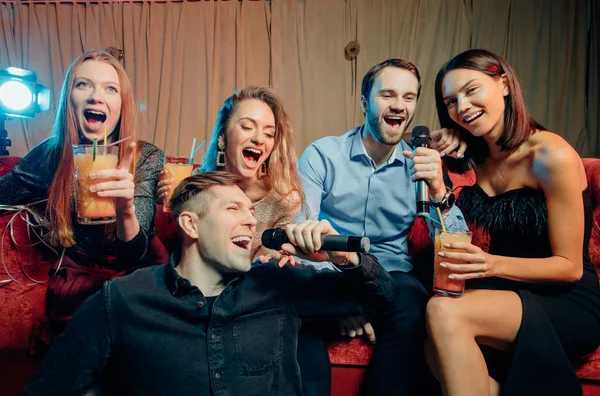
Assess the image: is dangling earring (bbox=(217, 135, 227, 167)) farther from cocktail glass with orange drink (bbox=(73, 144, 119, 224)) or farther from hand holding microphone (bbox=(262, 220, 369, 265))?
hand holding microphone (bbox=(262, 220, 369, 265))

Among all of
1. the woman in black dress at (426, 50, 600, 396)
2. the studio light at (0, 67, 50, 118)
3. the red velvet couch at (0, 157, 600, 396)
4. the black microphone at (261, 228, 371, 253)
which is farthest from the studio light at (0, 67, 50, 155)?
the woman in black dress at (426, 50, 600, 396)

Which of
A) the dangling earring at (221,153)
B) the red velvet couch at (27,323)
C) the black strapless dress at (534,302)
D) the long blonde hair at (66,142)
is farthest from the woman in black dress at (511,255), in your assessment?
the long blonde hair at (66,142)

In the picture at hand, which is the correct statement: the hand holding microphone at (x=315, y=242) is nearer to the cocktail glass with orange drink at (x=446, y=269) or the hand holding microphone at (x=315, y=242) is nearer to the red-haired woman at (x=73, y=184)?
the cocktail glass with orange drink at (x=446, y=269)

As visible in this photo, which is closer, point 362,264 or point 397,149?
point 362,264

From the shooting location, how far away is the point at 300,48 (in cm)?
499

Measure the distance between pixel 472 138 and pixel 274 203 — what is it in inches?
35.6

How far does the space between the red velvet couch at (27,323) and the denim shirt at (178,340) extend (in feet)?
1.18

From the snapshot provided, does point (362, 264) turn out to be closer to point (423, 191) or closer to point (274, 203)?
point (423, 191)

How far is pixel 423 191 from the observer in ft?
5.39

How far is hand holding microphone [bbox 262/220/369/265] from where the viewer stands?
44.5 inches

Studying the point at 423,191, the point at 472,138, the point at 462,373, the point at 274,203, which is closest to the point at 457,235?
the point at 423,191

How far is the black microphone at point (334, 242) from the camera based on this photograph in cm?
111

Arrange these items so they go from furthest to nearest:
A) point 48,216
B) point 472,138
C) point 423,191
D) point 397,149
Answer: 1. point 397,149
2. point 472,138
3. point 48,216
4. point 423,191

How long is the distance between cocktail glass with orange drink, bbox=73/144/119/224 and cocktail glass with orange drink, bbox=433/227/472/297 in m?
1.06
